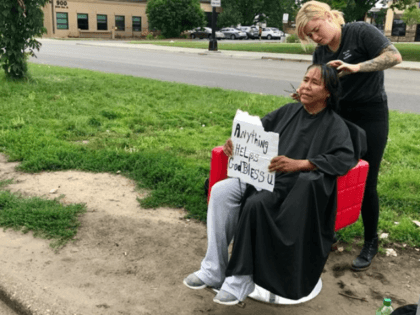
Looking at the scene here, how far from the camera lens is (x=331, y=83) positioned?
10.2 ft

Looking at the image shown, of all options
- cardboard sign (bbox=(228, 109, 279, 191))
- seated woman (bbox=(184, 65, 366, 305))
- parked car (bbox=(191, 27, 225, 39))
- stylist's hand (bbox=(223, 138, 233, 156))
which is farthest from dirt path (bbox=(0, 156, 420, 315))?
parked car (bbox=(191, 27, 225, 39))

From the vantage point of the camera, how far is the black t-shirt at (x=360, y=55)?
330 cm

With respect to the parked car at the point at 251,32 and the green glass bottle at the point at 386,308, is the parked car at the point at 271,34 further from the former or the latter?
the green glass bottle at the point at 386,308

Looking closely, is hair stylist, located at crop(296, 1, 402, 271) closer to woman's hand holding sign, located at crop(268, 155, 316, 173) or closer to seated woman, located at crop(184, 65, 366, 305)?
seated woman, located at crop(184, 65, 366, 305)

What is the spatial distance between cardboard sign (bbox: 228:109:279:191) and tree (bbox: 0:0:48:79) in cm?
889

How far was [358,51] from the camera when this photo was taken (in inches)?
132

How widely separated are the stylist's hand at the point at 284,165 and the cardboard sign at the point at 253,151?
1.1 inches

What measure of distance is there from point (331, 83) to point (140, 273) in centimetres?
183

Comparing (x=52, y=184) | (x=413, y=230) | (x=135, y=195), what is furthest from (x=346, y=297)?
(x=52, y=184)

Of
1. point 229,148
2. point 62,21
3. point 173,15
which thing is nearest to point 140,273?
point 229,148

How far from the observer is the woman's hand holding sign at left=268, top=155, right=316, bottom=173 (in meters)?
2.90

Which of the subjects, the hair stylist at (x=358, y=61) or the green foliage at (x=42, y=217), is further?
the green foliage at (x=42, y=217)

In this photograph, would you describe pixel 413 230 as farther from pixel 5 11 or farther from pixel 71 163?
pixel 5 11

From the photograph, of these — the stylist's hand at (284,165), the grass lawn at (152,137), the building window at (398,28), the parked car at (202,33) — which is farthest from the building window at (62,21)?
the stylist's hand at (284,165)
